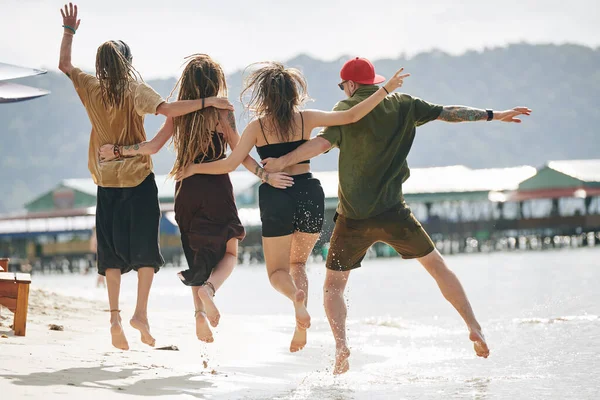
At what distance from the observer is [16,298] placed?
7383 mm

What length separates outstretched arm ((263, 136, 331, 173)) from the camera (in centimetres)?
562

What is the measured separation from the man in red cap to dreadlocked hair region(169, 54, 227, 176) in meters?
0.39

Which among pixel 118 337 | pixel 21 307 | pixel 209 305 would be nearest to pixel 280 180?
pixel 209 305

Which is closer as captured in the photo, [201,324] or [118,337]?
[201,324]

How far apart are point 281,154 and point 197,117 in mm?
515

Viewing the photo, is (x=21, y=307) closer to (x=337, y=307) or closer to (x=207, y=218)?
(x=207, y=218)

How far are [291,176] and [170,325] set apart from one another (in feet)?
16.3

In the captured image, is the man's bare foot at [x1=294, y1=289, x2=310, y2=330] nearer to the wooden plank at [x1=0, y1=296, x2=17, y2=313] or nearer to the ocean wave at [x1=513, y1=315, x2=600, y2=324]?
the wooden plank at [x1=0, y1=296, x2=17, y2=313]

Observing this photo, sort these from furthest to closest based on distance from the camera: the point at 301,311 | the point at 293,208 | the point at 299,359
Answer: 1. the point at 299,359
2. the point at 293,208
3. the point at 301,311

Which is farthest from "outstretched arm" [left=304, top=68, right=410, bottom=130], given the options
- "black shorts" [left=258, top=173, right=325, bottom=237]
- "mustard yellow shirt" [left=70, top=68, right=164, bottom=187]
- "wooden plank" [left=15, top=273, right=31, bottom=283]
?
"wooden plank" [left=15, top=273, right=31, bottom=283]

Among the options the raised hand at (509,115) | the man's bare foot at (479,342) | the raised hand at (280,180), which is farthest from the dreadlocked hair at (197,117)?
the man's bare foot at (479,342)

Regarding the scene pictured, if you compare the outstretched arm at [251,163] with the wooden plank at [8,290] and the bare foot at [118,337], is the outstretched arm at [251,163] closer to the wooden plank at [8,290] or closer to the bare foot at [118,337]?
the bare foot at [118,337]

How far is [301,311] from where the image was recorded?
559 cm

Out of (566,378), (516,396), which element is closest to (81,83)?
(516,396)
